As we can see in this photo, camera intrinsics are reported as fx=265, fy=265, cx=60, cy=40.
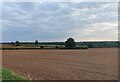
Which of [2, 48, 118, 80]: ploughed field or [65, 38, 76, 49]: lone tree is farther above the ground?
[65, 38, 76, 49]: lone tree

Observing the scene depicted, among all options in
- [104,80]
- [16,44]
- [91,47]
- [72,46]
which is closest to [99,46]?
[91,47]

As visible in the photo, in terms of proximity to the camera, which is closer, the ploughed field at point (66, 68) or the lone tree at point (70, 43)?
the ploughed field at point (66, 68)

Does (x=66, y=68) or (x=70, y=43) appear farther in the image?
(x=70, y=43)

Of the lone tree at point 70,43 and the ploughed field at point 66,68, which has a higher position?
the lone tree at point 70,43

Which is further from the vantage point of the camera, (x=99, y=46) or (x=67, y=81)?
(x=99, y=46)

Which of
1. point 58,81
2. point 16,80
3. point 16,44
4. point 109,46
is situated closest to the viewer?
point 16,80

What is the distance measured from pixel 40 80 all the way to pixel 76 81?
76.5 inches

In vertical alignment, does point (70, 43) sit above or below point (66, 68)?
above

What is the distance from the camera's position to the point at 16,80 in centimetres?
1237

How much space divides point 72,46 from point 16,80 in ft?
235

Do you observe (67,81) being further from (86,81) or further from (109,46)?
(109,46)

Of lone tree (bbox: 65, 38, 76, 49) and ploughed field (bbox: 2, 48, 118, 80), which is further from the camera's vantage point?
lone tree (bbox: 65, 38, 76, 49)

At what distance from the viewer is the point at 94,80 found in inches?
577

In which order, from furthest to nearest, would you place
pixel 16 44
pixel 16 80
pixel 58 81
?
pixel 16 44
pixel 58 81
pixel 16 80
